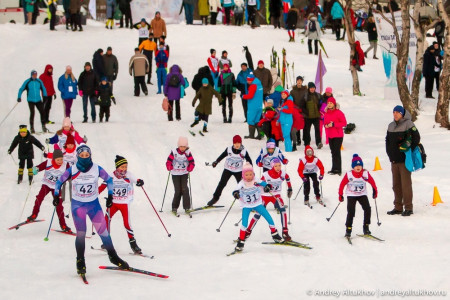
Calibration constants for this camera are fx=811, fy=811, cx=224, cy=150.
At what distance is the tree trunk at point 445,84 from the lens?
20.3 meters

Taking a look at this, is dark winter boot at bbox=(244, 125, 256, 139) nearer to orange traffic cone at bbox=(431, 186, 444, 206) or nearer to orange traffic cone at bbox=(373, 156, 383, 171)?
orange traffic cone at bbox=(373, 156, 383, 171)

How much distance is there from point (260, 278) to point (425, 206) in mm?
5269

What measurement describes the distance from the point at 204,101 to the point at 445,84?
20.3 feet

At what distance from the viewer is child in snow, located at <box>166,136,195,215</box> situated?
15.0 m

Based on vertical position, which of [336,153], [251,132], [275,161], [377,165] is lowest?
[377,165]

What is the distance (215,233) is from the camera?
45.7 ft

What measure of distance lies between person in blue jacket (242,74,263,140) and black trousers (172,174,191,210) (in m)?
5.70

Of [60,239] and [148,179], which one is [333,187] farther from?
[60,239]

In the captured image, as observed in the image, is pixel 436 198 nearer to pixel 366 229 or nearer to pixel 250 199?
pixel 366 229

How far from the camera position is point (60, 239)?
533 inches

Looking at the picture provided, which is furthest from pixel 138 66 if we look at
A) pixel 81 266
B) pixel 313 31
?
pixel 81 266

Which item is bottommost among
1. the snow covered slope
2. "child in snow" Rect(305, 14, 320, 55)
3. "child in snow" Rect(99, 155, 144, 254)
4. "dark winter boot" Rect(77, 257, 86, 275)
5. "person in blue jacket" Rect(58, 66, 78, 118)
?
the snow covered slope

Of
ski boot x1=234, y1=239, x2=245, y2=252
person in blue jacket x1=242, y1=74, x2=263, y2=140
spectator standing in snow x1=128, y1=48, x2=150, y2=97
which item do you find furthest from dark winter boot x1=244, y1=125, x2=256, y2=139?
ski boot x1=234, y1=239, x2=245, y2=252

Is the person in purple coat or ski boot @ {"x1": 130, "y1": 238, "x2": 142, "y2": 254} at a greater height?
the person in purple coat
